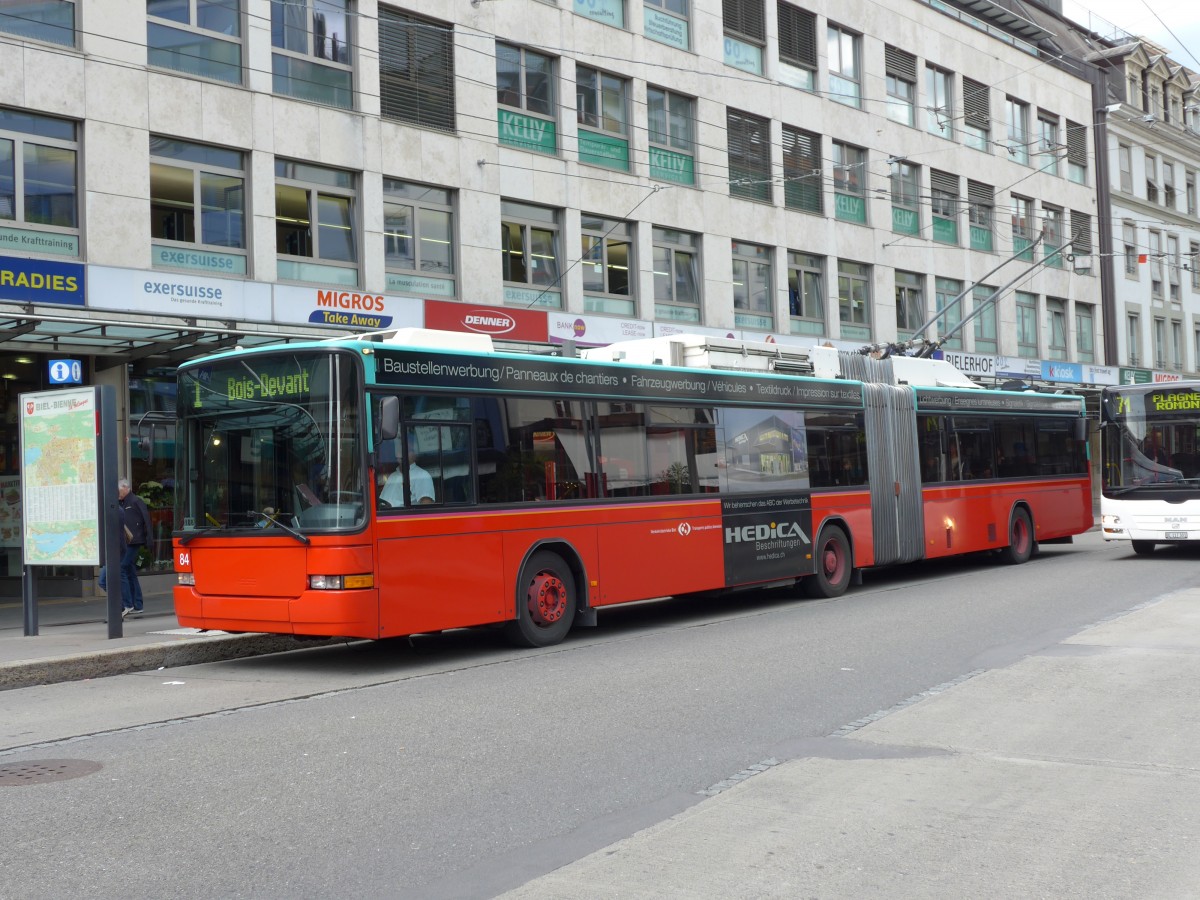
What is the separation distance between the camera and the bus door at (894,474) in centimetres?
1814

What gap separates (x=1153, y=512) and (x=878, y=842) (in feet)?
56.9

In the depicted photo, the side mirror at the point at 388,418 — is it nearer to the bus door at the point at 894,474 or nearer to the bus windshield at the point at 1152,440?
the bus door at the point at 894,474

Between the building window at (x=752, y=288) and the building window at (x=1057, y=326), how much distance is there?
52.6 feet

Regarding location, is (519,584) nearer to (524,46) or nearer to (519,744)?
(519,744)

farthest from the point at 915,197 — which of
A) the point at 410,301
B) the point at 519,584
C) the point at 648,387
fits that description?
the point at 519,584

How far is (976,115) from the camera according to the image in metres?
38.8

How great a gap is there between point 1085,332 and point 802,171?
59.8 feet

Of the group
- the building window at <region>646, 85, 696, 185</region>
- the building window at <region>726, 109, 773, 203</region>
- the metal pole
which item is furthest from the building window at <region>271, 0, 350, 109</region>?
the building window at <region>726, 109, 773, 203</region>

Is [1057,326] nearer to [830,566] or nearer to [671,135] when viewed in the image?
[671,135]

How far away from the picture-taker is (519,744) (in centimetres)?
764

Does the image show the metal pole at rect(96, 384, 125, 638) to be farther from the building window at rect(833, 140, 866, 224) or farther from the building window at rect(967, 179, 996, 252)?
the building window at rect(967, 179, 996, 252)

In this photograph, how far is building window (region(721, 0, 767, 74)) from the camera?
29.7 metres

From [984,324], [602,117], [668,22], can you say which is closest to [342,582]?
[602,117]

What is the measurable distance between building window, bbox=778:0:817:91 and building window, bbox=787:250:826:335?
432 cm
